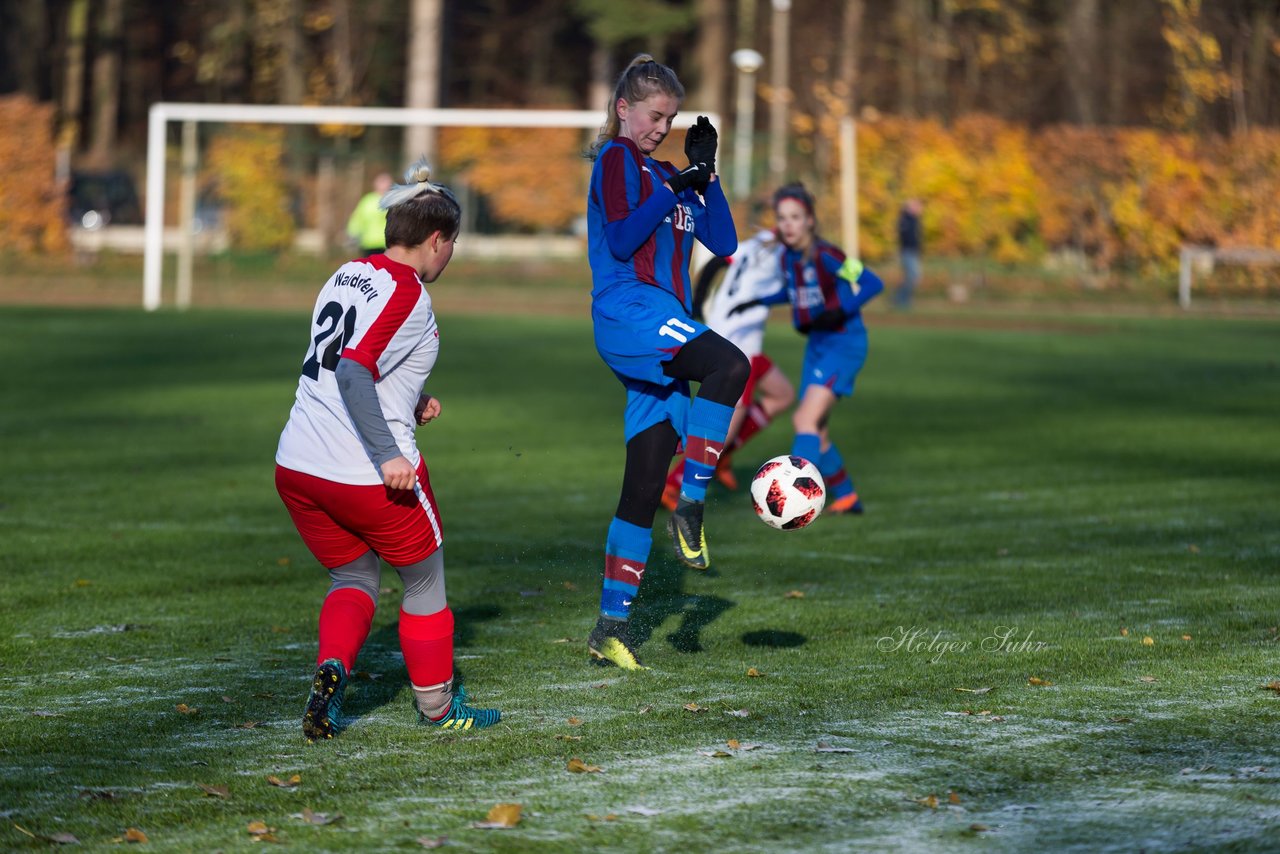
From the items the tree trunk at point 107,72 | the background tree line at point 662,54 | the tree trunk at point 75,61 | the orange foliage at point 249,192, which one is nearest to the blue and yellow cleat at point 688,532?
the orange foliage at point 249,192

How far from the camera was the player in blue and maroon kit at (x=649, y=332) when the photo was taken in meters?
5.81

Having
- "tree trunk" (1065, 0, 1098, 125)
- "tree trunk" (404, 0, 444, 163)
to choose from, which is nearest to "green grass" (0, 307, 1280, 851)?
"tree trunk" (404, 0, 444, 163)

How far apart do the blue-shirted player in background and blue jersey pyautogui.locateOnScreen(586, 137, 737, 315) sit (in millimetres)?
3587

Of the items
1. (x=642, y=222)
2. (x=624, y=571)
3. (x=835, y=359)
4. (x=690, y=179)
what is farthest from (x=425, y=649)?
(x=835, y=359)

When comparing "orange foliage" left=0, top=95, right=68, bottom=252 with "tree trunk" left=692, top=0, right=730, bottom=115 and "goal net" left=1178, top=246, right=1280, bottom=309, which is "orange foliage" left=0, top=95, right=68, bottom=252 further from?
"goal net" left=1178, top=246, right=1280, bottom=309

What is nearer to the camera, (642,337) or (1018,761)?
(1018,761)

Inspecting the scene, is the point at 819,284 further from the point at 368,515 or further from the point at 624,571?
the point at 368,515

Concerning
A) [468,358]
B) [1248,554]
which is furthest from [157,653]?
[468,358]

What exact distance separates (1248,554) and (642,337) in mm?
3997

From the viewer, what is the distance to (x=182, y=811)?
430 cm

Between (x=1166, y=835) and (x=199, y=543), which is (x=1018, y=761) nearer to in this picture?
(x=1166, y=835)

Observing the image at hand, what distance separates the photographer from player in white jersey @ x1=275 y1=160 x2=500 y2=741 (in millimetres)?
Answer: 4824

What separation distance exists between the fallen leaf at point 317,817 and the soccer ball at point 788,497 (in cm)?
270

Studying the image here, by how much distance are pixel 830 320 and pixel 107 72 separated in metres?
49.2
